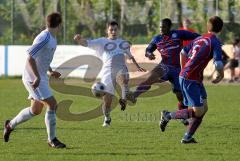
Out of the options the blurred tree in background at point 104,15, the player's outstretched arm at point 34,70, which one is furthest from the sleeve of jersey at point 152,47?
the blurred tree in background at point 104,15

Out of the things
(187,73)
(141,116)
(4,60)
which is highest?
(187,73)

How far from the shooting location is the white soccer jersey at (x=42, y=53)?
1122 cm

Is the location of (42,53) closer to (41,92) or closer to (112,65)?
(41,92)

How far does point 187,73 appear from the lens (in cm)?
1192

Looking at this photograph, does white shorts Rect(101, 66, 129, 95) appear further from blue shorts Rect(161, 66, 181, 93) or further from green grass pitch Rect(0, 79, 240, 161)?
blue shorts Rect(161, 66, 181, 93)

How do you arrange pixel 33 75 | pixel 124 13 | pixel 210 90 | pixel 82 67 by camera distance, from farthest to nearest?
pixel 124 13
pixel 82 67
pixel 210 90
pixel 33 75

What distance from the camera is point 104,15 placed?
37344 mm

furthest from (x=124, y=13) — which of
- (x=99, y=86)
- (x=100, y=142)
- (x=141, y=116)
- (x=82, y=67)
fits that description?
(x=100, y=142)

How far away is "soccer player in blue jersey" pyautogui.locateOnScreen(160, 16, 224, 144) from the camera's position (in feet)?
38.1

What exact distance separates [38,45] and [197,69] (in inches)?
99.1

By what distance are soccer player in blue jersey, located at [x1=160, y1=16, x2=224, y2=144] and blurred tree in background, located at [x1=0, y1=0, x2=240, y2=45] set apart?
75.1 feet

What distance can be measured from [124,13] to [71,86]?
792cm

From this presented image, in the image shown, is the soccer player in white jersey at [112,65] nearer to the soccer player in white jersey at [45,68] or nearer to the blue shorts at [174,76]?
the blue shorts at [174,76]

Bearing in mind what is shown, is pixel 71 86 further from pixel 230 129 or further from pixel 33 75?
pixel 33 75
